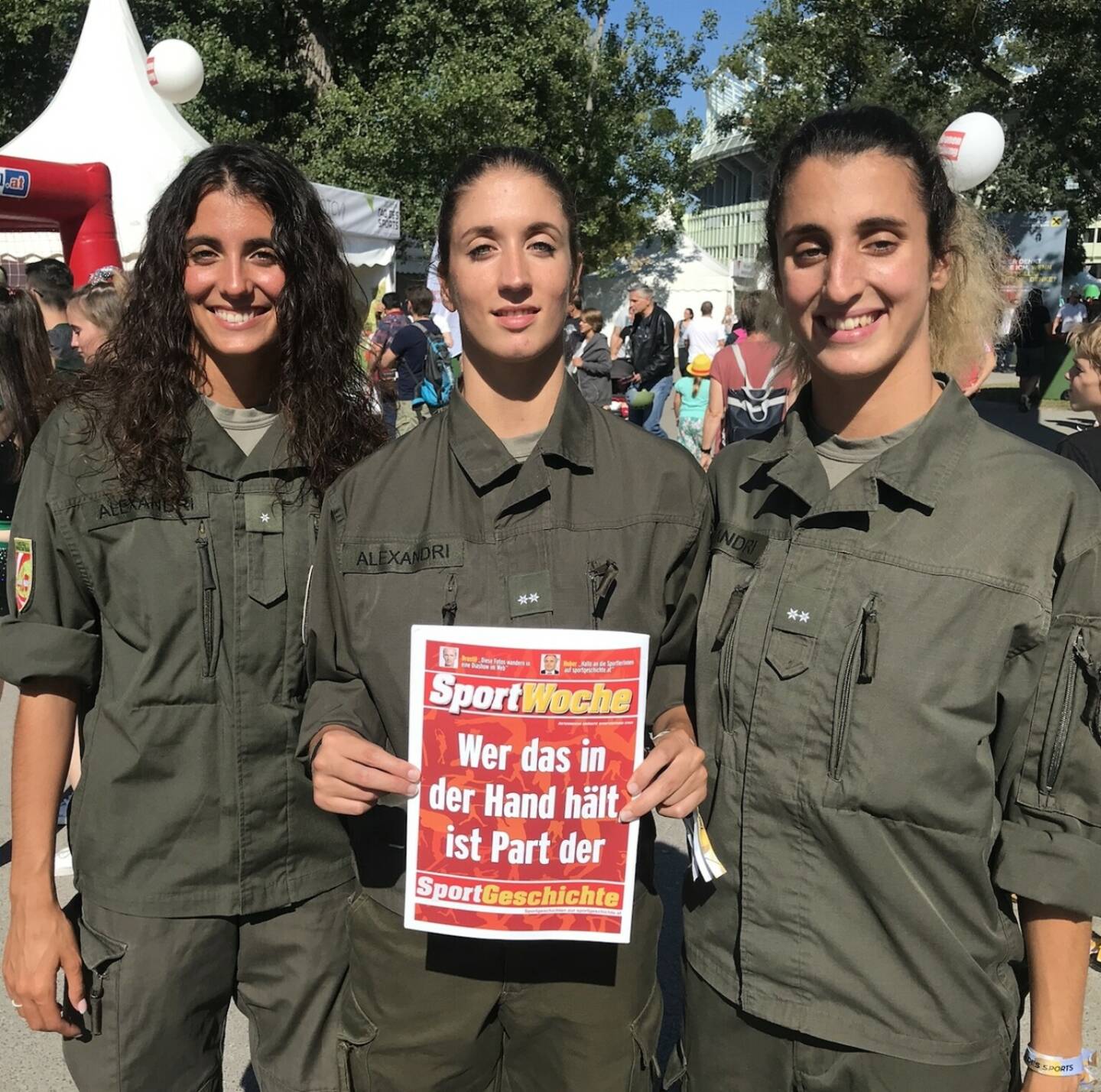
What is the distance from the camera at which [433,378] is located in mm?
10828

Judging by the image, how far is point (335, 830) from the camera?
6.67 ft

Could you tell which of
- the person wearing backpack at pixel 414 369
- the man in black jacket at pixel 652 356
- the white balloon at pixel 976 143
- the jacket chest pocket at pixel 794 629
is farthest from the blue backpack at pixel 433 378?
the jacket chest pocket at pixel 794 629

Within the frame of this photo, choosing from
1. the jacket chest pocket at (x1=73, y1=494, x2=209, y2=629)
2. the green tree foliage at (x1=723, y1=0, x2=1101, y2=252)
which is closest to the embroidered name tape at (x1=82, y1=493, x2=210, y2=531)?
the jacket chest pocket at (x1=73, y1=494, x2=209, y2=629)

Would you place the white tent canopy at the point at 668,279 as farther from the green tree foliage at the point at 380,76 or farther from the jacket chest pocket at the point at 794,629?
the jacket chest pocket at the point at 794,629

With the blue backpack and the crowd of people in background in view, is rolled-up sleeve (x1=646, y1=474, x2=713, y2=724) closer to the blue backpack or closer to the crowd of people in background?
the crowd of people in background

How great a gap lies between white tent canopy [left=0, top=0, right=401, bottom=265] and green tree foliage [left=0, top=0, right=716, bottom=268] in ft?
25.8

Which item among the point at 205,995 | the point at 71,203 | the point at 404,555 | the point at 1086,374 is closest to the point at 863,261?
the point at 404,555

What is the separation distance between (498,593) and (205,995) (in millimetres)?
957

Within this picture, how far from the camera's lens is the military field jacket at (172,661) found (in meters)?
1.89

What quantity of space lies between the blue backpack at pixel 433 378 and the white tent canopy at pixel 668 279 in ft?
72.1

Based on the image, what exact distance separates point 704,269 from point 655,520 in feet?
111

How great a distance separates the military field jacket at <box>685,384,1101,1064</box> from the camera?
1.55 metres

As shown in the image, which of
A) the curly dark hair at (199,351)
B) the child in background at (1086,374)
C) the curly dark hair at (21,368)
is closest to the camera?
the curly dark hair at (199,351)

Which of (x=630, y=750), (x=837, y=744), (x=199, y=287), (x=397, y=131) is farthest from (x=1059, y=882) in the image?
(x=397, y=131)
